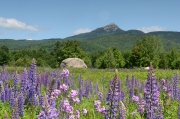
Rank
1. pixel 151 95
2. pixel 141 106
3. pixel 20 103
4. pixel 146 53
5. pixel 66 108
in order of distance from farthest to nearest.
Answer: pixel 146 53
pixel 141 106
pixel 20 103
pixel 66 108
pixel 151 95

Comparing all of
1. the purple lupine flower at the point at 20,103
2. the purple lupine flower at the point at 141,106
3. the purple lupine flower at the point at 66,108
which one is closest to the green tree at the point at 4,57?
the purple lupine flower at the point at 20,103

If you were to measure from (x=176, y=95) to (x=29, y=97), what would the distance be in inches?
199

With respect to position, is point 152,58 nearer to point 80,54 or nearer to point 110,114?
point 80,54

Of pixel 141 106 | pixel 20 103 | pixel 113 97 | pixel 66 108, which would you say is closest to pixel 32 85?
pixel 20 103

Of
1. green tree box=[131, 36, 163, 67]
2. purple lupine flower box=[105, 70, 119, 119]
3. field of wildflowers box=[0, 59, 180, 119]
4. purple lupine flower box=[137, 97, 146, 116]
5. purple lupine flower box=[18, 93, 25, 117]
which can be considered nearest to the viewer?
purple lupine flower box=[105, 70, 119, 119]

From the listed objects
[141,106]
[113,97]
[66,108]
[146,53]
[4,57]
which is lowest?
[4,57]

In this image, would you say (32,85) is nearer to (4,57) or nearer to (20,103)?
(20,103)

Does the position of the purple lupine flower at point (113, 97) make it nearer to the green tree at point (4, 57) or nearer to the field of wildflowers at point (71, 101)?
the field of wildflowers at point (71, 101)

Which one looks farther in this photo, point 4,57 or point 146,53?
point 4,57

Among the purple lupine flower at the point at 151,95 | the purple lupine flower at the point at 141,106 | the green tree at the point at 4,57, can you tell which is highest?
the purple lupine flower at the point at 151,95

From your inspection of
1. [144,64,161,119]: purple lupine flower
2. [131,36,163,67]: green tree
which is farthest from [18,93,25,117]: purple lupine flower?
[131,36,163,67]: green tree

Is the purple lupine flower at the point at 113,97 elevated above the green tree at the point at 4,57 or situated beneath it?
elevated above

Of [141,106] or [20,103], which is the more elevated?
[20,103]

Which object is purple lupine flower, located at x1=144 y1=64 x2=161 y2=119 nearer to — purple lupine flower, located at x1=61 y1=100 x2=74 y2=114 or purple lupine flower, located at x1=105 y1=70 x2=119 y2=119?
purple lupine flower, located at x1=105 y1=70 x2=119 y2=119
